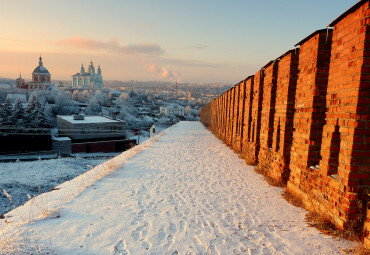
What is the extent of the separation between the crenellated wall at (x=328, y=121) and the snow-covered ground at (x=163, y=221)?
1.56 feet

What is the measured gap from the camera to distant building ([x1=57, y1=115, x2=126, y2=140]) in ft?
112

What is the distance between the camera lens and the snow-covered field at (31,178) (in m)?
11.7

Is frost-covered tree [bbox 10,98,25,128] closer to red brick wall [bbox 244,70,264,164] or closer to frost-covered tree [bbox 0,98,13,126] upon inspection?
frost-covered tree [bbox 0,98,13,126]

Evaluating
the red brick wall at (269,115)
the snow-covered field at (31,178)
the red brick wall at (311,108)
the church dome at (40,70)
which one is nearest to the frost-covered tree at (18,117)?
the snow-covered field at (31,178)

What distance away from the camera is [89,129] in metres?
35.1

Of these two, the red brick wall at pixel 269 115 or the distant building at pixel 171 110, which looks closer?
the red brick wall at pixel 269 115

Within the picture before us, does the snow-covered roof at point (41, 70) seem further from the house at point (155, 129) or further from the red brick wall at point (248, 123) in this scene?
the red brick wall at point (248, 123)

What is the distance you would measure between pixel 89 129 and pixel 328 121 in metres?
36.2

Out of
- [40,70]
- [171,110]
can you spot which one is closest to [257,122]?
[171,110]

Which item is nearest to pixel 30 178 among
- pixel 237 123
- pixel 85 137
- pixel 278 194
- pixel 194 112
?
pixel 237 123

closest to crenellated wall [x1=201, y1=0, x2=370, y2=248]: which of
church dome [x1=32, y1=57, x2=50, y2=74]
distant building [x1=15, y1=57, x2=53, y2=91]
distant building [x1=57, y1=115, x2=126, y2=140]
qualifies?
distant building [x1=57, y1=115, x2=126, y2=140]

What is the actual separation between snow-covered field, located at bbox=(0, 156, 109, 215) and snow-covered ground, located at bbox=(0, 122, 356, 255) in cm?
868

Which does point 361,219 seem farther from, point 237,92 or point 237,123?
point 237,92

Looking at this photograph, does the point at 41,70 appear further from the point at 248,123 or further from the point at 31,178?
the point at 248,123
